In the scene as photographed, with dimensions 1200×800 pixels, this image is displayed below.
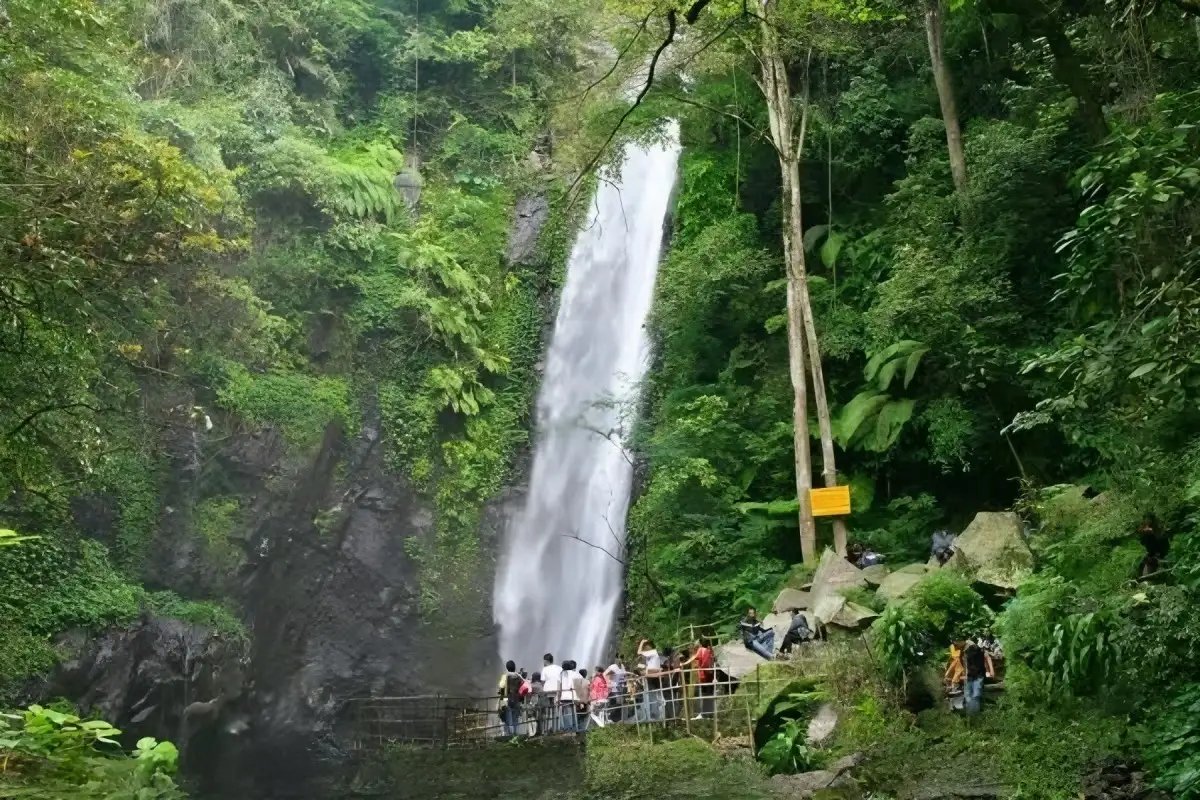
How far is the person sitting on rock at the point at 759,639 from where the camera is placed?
1091 cm

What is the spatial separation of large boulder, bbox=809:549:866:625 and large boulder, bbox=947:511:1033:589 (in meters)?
1.23

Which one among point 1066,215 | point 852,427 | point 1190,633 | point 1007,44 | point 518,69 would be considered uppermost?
point 518,69

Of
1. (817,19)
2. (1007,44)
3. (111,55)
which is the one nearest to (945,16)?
(1007,44)

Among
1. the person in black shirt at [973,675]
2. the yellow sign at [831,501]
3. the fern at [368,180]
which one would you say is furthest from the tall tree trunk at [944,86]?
the fern at [368,180]

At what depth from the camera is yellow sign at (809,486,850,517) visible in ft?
42.8

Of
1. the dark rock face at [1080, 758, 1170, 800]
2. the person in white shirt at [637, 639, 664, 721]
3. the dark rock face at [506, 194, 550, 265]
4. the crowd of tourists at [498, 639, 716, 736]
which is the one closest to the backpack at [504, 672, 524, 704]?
the crowd of tourists at [498, 639, 716, 736]

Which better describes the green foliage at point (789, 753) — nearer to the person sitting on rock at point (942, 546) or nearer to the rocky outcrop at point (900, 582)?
the rocky outcrop at point (900, 582)

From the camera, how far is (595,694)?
11602 mm

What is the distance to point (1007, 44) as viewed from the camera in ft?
49.0

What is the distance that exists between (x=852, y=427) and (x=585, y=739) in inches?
222

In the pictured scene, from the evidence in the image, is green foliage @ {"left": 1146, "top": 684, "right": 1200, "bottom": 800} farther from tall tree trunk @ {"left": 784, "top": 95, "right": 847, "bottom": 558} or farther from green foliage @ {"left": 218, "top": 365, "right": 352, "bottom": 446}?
green foliage @ {"left": 218, "top": 365, "right": 352, "bottom": 446}

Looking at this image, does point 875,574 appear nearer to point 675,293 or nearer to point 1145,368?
point 675,293

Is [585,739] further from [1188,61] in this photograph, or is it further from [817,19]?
[817,19]

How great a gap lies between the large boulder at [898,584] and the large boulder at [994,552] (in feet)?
1.30
